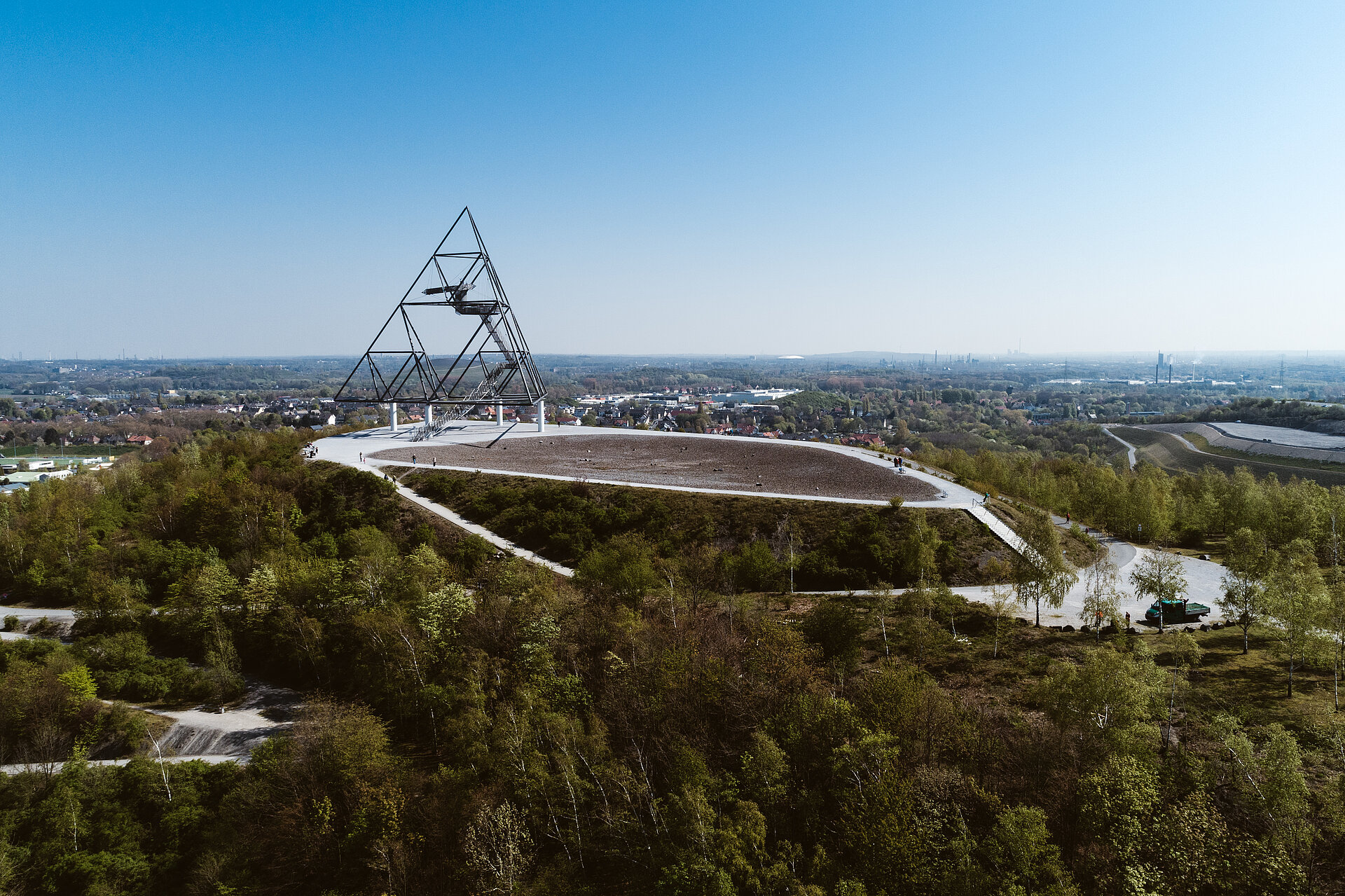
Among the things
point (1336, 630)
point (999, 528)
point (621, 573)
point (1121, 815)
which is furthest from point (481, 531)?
point (1336, 630)

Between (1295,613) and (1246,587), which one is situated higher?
(1295,613)

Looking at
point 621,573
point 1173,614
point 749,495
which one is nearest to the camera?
point 1173,614

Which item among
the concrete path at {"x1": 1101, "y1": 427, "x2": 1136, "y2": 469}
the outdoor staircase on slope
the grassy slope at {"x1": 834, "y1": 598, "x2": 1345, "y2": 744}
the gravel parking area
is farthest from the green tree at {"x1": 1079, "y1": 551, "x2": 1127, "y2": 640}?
the concrete path at {"x1": 1101, "y1": 427, "x2": 1136, "y2": 469}

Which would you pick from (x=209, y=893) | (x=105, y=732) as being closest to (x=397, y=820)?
(x=209, y=893)

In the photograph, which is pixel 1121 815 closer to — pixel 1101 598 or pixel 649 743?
pixel 649 743

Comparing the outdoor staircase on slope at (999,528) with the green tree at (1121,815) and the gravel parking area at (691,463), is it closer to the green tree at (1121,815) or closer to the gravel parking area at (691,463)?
the gravel parking area at (691,463)
